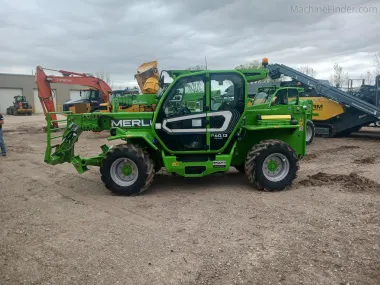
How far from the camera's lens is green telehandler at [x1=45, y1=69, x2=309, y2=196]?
6.18m

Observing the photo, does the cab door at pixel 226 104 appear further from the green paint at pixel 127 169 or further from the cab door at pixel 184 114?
the green paint at pixel 127 169

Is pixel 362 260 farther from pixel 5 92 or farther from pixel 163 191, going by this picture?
pixel 5 92

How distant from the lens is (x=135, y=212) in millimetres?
5367

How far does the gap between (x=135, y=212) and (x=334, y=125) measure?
10963 mm

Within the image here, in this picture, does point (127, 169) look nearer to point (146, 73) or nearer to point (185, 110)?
point (185, 110)

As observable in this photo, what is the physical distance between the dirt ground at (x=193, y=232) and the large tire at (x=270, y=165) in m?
0.21

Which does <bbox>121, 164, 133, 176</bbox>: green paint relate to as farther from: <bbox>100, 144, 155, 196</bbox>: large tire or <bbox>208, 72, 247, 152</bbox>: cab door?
<bbox>208, 72, 247, 152</bbox>: cab door

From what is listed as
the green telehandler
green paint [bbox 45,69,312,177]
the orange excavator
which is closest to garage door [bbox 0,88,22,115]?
the orange excavator

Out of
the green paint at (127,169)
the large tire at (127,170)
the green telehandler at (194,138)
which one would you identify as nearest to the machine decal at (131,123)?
the green telehandler at (194,138)

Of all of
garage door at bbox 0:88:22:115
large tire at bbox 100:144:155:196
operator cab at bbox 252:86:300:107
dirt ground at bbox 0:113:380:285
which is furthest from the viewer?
garage door at bbox 0:88:22:115

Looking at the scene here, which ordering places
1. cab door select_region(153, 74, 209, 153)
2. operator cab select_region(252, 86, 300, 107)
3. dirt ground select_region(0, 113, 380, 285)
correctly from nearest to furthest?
dirt ground select_region(0, 113, 380, 285) → cab door select_region(153, 74, 209, 153) → operator cab select_region(252, 86, 300, 107)

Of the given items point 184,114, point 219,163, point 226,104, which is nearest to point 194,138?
point 184,114

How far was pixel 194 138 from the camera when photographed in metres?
6.37

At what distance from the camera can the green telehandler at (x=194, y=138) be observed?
618 centimetres
